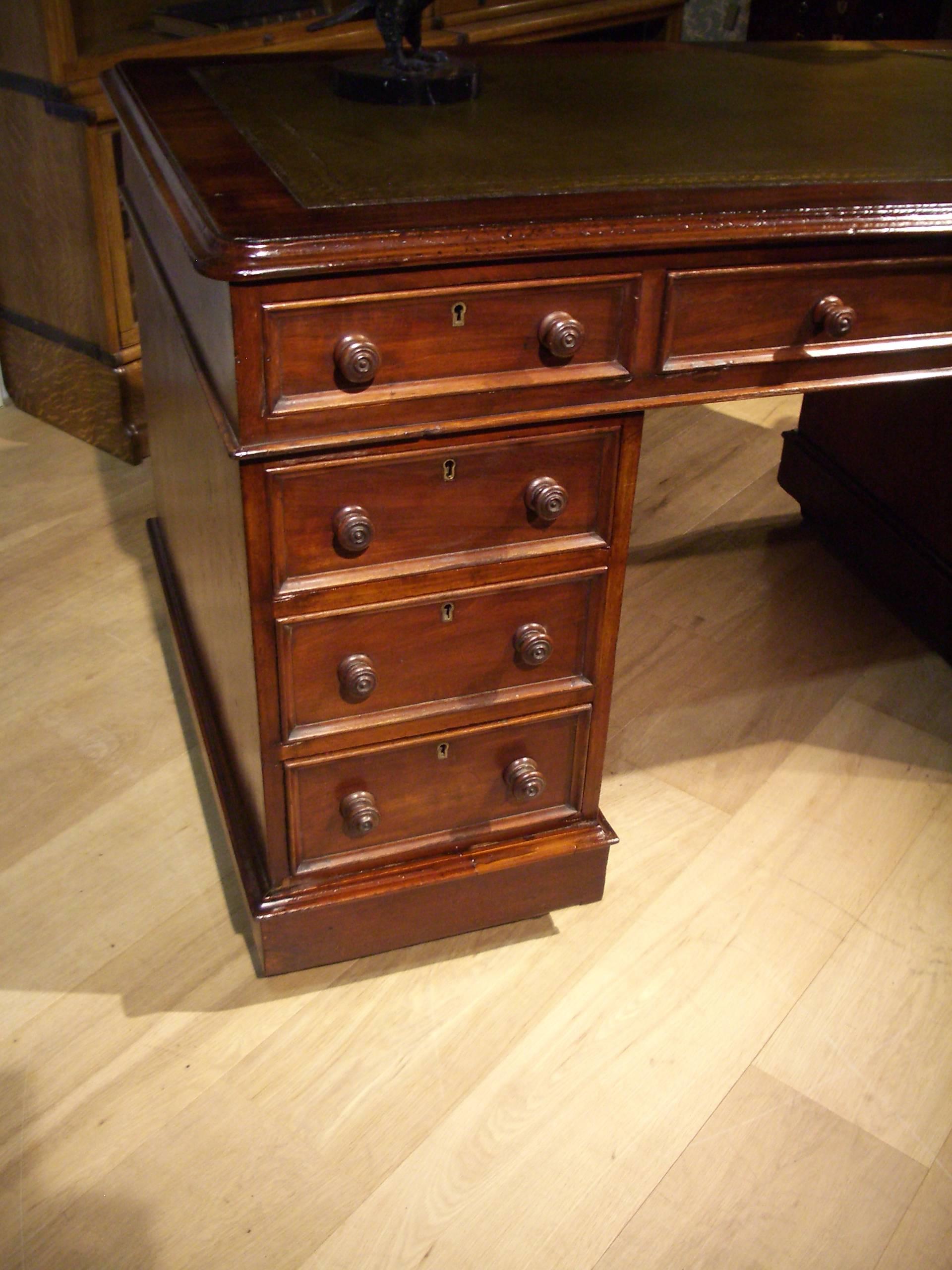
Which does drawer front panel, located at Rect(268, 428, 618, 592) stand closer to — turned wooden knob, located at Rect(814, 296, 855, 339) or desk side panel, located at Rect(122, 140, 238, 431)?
A: desk side panel, located at Rect(122, 140, 238, 431)

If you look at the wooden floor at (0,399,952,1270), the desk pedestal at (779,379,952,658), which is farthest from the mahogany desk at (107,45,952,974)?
the desk pedestal at (779,379,952,658)

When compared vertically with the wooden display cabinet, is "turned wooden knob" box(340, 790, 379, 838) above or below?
below

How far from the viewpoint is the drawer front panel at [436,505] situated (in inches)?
45.4

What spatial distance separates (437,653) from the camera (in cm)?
131

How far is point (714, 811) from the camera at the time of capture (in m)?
1.76

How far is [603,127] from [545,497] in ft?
1.49

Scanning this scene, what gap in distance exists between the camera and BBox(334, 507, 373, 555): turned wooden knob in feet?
3.82

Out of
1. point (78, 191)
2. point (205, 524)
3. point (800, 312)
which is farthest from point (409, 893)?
point (78, 191)

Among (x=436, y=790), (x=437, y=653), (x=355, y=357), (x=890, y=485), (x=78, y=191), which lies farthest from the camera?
(x=78, y=191)

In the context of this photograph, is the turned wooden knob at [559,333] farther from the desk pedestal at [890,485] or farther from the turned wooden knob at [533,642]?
the desk pedestal at [890,485]

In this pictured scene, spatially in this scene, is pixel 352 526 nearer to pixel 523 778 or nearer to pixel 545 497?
pixel 545 497

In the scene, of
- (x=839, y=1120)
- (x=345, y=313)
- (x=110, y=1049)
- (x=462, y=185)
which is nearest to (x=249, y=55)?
(x=462, y=185)

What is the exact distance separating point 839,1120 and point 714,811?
495mm

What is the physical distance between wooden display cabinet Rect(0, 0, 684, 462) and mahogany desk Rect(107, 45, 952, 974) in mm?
774
